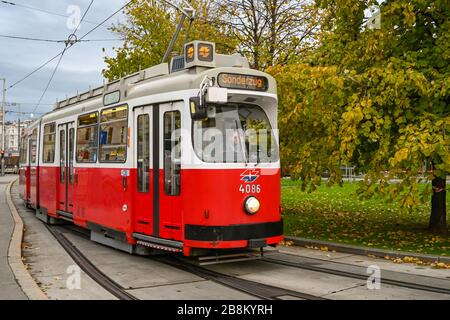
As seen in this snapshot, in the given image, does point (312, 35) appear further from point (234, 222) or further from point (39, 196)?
point (234, 222)

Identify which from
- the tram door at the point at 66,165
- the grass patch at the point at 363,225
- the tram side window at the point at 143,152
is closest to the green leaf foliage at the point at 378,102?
the grass patch at the point at 363,225

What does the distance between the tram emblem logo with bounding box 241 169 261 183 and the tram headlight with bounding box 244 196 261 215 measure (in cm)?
29

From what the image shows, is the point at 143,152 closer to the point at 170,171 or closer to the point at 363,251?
the point at 170,171

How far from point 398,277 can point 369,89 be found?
3.99 metres

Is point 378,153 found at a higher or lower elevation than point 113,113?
lower

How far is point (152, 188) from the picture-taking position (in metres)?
9.08

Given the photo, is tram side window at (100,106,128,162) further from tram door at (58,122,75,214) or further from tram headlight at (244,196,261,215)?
tram headlight at (244,196,261,215)

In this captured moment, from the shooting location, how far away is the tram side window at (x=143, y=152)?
9.24 metres

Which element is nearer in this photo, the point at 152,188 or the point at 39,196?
the point at 152,188

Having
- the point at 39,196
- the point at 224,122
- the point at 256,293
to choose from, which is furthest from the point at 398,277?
the point at 39,196

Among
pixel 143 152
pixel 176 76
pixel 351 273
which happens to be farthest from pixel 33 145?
pixel 351 273

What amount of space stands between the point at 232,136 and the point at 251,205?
3.75 ft

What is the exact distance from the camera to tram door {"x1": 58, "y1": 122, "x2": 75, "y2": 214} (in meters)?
13.0

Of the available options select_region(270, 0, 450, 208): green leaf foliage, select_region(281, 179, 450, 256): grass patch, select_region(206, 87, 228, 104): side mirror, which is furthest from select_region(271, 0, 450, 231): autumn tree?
select_region(206, 87, 228, 104): side mirror
